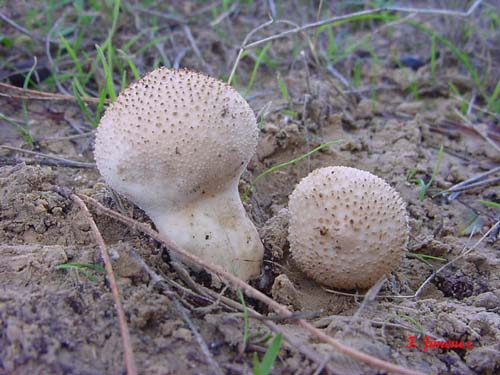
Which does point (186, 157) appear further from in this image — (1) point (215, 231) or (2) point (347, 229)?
(2) point (347, 229)

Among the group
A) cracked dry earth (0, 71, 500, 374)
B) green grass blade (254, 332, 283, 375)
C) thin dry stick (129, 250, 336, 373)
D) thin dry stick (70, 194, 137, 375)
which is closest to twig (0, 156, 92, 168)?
cracked dry earth (0, 71, 500, 374)

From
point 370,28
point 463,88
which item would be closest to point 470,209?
point 463,88

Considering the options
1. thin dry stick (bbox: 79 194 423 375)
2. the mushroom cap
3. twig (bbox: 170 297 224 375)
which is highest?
the mushroom cap

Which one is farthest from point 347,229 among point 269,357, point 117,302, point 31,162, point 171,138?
point 31,162

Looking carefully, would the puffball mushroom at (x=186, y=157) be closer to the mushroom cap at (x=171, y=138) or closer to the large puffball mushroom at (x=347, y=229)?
the mushroom cap at (x=171, y=138)

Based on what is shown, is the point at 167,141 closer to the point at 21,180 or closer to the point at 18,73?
the point at 21,180

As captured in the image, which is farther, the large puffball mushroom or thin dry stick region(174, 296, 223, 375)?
the large puffball mushroom

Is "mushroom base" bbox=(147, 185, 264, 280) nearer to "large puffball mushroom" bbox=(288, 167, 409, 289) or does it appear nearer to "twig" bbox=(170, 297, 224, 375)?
"large puffball mushroom" bbox=(288, 167, 409, 289)
